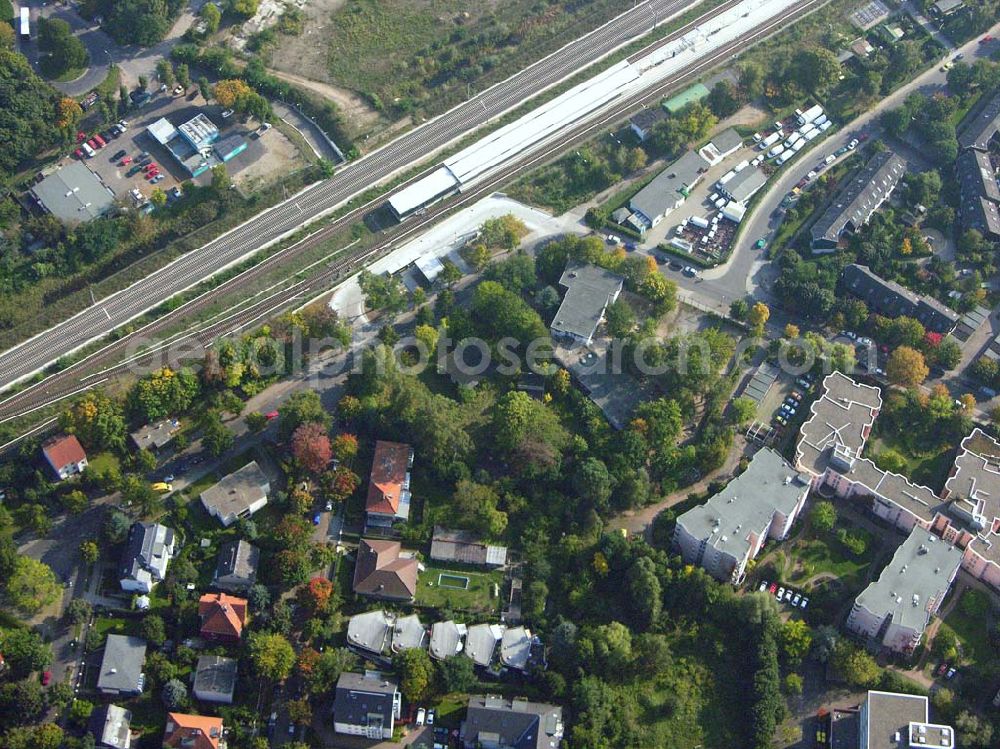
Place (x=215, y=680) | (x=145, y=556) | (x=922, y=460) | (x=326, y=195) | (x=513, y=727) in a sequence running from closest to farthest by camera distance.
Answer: (x=513, y=727)
(x=215, y=680)
(x=145, y=556)
(x=922, y=460)
(x=326, y=195)

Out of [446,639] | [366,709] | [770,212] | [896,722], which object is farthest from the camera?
[770,212]

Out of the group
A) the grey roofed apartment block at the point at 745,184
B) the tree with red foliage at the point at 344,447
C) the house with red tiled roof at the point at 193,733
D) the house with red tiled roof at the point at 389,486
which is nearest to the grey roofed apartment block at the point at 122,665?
the house with red tiled roof at the point at 193,733

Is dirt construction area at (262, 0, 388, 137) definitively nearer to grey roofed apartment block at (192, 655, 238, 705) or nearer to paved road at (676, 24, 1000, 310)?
paved road at (676, 24, 1000, 310)

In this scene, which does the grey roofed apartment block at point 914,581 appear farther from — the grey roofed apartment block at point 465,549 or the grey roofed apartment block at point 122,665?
the grey roofed apartment block at point 122,665

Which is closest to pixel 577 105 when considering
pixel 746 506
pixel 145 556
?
pixel 746 506

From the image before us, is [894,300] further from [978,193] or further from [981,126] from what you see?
[981,126]

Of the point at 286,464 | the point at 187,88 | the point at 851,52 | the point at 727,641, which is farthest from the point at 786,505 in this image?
the point at 187,88

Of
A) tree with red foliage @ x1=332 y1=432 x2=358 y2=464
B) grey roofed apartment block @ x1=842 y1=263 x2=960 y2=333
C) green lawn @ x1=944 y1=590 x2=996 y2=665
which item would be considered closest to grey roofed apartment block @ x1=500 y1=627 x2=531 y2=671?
tree with red foliage @ x1=332 y1=432 x2=358 y2=464

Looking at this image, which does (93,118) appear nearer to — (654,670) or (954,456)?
(654,670)
